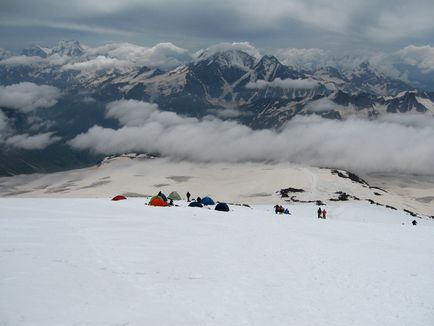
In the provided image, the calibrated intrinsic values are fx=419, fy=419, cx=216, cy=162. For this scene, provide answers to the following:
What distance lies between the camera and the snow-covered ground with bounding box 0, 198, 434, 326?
56.7 ft

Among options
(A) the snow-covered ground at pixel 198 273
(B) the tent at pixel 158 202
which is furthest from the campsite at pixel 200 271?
(B) the tent at pixel 158 202

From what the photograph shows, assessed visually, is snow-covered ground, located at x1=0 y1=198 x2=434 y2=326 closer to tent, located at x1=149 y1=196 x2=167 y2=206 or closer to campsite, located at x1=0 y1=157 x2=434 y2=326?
campsite, located at x1=0 y1=157 x2=434 y2=326

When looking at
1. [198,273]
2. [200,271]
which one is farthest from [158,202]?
[198,273]

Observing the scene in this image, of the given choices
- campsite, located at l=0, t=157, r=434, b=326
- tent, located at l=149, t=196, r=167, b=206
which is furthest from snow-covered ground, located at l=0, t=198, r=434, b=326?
tent, located at l=149, t=196, r=167, b=206

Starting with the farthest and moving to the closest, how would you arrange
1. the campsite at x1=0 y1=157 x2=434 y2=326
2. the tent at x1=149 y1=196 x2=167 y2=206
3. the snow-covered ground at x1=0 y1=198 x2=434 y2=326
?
1. the tent at x1=149 y1=196 x2=167 y2=206
2. the campsite at x1=0 y1=157 x2=434 y2=326
3. the snow-covered ground at x1=0 y1=198 x2=434 y2=326

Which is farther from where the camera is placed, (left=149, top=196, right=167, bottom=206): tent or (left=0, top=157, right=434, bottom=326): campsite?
(left=149, top=196, right=167, bottom=206): tent

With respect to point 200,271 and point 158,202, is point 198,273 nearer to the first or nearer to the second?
point 200,271

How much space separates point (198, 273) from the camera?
23.3 m

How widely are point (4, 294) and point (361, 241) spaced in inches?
1128

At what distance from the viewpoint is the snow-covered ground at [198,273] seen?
56.7 ft

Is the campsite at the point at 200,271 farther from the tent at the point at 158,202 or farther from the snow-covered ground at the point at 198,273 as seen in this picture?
the tent at the point at 158,202

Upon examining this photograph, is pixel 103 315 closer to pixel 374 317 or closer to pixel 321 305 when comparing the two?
pixel 321 305

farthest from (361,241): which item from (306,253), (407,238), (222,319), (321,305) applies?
(222,319)

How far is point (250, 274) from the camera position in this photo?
24109 mm
